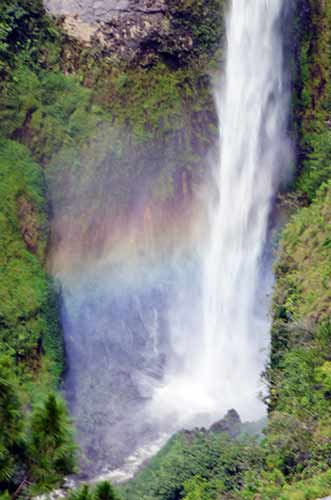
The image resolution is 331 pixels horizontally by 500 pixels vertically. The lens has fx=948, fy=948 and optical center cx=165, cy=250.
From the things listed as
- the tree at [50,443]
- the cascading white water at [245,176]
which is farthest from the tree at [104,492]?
the cascading white water at [245,176]

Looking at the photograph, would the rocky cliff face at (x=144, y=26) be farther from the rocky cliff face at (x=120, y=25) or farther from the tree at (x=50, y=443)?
the tree at (x=50, y=443)

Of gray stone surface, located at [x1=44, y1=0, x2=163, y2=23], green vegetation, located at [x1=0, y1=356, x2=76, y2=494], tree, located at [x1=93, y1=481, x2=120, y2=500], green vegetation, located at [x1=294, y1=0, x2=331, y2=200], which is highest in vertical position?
green vegetation, located at [x1=294, y1=0, x2=331, y2=200]

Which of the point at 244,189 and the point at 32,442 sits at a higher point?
the point at 244,189

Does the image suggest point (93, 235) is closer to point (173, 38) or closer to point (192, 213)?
point (192, 213)

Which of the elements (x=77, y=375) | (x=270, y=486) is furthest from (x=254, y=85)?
(x=270, y=486)

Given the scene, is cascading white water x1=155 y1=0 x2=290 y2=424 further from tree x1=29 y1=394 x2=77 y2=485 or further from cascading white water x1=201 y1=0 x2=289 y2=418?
tree x1=29 y1=394 x2=77 y2=485

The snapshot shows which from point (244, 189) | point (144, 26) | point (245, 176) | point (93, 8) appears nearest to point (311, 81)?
point (245, 176)

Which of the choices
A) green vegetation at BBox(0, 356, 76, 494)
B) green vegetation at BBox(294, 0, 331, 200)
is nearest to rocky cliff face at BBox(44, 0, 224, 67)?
green vegetation at BBox(294, 0, 331, 200)

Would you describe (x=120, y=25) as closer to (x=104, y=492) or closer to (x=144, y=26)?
(x=144, y=26)
